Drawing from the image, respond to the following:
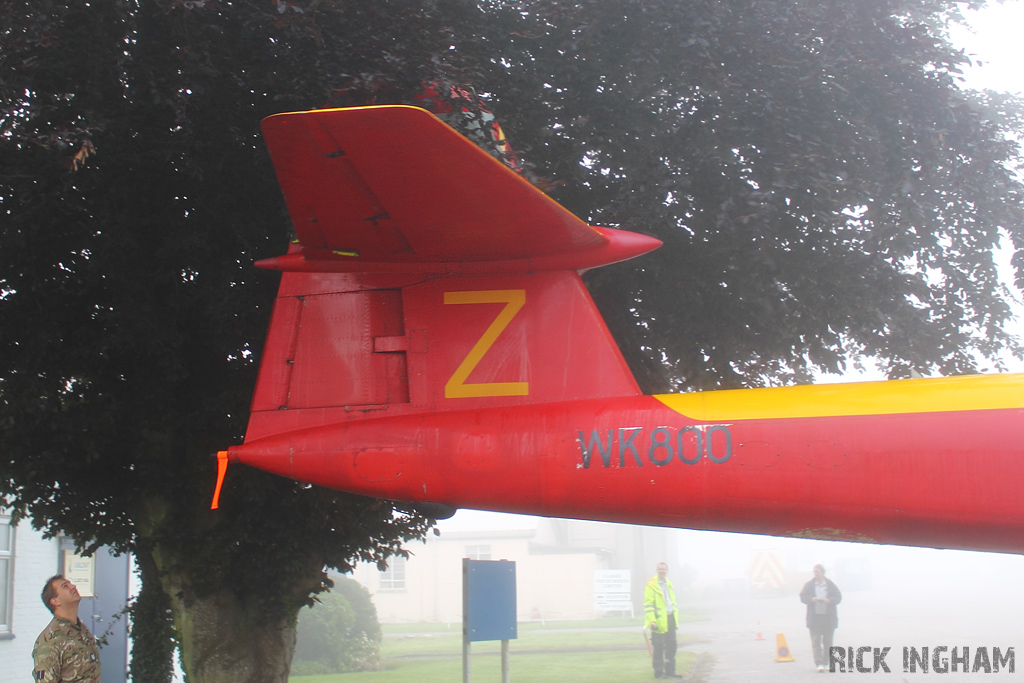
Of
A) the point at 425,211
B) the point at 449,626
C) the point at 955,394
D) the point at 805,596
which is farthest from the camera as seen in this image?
the point at 449,626

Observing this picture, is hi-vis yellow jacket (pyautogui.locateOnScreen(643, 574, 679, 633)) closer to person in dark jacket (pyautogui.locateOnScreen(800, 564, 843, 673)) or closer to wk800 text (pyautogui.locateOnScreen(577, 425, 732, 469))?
person in dark jacket (pyautogui.locateOnScreen(800, 564, 843, 673))

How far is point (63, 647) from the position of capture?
17.4 ft

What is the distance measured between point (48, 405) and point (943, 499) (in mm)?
5673

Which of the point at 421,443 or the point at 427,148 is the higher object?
the point at 427,148

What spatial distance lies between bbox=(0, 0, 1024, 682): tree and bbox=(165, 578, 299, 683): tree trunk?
21 millimetres

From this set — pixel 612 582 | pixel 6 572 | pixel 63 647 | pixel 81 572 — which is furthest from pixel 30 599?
pixel 612 582

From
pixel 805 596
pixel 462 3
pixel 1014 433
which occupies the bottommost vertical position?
pixel 805 596

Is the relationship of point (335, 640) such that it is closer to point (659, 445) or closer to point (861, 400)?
point (659, 445)

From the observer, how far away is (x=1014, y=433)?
142 inches

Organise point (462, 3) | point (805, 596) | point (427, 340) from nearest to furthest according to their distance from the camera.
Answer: point (427, 340) → point (462, 3) → point (805, 596)

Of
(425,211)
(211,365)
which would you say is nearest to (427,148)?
(425,211)

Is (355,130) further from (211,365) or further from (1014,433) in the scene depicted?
(211,365)

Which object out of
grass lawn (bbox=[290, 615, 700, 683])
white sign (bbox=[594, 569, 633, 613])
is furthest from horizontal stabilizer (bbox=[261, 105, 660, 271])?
white sign (bbox=[594, 569, 633, 613])

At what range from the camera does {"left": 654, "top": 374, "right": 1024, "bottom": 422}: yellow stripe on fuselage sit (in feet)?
12.3
